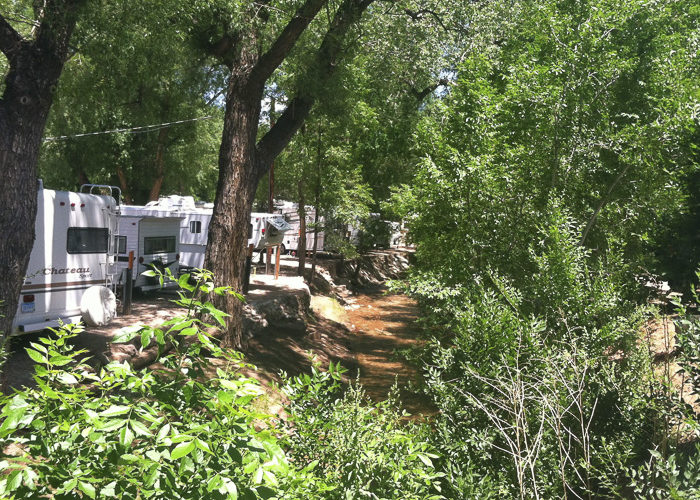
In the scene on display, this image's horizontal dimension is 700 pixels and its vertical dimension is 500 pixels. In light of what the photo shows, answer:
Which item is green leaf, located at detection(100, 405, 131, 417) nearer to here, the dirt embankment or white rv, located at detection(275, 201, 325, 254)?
the dirt embankment

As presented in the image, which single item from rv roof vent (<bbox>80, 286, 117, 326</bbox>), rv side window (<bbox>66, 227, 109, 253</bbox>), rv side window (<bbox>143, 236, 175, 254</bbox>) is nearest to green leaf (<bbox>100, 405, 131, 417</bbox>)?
rv roof vent (<bbox>80, 286, 117, 326</bbox>)

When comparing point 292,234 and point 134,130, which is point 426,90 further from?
point 292,234

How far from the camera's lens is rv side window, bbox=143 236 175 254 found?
56.5ft

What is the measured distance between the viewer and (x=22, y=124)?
763 centimetres

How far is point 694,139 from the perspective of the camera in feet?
33.2

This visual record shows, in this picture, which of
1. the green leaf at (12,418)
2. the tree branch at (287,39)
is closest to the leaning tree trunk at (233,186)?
the tree branch at (287,39)

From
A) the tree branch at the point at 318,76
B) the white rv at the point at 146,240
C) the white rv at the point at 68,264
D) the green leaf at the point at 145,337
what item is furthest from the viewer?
the white rv at the point at 146,240

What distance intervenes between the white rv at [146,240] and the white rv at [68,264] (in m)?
3.94

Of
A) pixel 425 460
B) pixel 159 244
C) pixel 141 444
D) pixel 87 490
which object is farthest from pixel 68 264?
pixel 87 490

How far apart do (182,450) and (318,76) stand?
1071cm

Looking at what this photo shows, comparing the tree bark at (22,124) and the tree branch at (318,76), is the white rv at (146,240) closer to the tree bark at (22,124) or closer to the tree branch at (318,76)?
the tree branch at (318,76)

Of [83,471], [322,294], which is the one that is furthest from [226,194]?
[322,294]

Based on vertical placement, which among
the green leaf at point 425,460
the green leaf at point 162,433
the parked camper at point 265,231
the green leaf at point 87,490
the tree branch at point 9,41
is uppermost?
the tree branch at point 9,41

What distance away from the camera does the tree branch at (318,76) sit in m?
11.9
